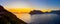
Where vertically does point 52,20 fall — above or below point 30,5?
below

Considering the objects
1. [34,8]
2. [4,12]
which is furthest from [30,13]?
[4,12]

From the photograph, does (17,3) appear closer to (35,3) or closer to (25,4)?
(25,4)

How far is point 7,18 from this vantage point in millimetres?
1728

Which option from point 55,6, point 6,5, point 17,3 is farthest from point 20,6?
point 55,6

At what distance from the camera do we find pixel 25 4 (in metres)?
1.79

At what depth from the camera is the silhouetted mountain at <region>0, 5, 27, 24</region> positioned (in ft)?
5.60

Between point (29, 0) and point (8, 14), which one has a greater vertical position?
point (29, 0)

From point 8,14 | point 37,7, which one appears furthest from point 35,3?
point 8,14

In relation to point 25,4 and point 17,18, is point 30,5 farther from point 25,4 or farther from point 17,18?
point 17,18

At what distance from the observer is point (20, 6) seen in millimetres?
1793

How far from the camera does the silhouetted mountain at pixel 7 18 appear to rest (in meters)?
1.71

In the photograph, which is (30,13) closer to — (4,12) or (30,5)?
(30,5)

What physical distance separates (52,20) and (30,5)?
12.7 inches

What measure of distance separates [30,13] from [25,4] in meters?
0.13
